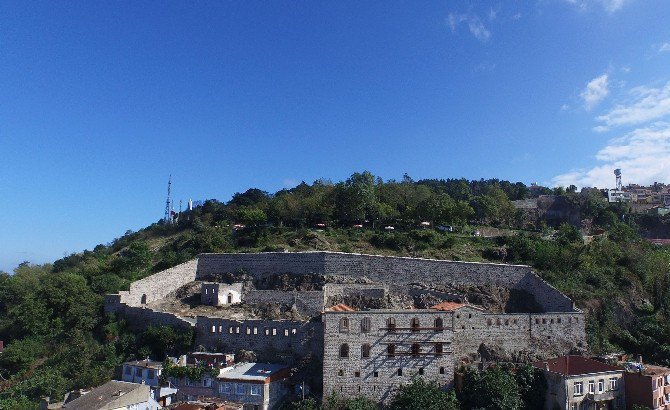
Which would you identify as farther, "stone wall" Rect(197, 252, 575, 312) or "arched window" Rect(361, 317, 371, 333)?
"stone wall" Rect(197, 252, 575, 312)

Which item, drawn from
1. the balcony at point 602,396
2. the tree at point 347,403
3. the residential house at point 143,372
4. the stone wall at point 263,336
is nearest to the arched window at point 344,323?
the stone wall at point 263,336

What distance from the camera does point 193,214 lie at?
63406mm

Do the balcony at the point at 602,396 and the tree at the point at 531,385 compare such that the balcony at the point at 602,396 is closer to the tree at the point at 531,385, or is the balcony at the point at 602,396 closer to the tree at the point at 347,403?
the tree at the point at 531,385

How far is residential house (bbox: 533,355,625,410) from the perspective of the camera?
22.3m

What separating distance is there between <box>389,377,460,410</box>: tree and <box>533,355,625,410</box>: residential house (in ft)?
15.5

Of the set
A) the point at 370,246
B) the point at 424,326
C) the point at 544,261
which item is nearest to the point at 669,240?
the point at 544,261

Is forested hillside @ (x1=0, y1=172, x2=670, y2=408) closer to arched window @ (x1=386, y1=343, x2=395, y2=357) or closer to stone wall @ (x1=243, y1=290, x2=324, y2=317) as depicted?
stone wall @ (x1=243, y1=290, x2=324, y2=317)

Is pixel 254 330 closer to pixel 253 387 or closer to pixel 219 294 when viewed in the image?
pixel 253 387

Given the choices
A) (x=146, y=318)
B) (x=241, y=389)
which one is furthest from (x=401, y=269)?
(x=146, y=318)

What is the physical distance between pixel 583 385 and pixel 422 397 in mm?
7596

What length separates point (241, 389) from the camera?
21906 mm

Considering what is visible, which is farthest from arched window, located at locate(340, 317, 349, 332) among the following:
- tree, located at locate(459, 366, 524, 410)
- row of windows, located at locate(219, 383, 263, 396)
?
tree, located at locate(459, 366, 524, 410)

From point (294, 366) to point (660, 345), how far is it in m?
20.7

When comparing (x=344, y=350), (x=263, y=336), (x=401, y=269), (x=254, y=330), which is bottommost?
(x=344, y=350)
